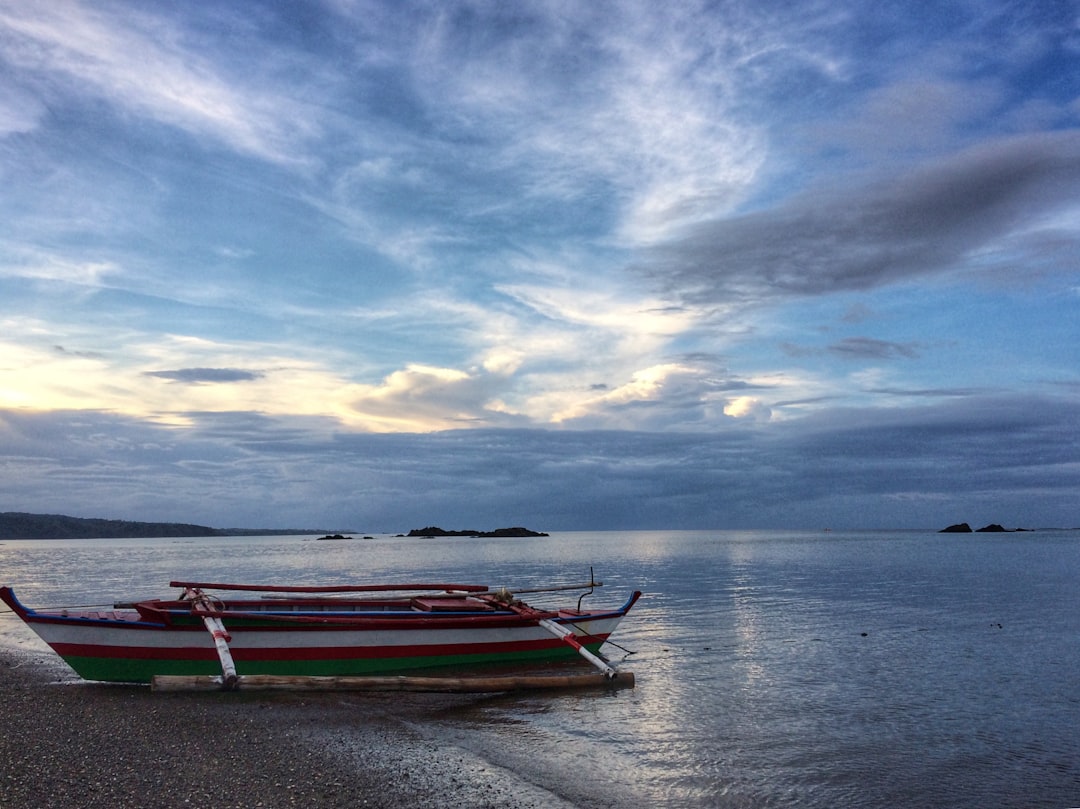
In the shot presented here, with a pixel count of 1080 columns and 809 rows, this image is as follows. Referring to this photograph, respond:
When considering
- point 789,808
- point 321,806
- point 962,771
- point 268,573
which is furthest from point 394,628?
point 268,573

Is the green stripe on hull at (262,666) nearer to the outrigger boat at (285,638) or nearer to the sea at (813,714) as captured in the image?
the outrigger boat at (285,638)

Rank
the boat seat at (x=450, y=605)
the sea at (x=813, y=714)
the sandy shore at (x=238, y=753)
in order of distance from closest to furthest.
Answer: the sandy shore at (x=238, y=753) → the sea at (x=813, y=714) → the boat seat at (x=450, y=605)

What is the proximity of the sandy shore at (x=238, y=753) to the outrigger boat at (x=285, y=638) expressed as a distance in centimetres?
79

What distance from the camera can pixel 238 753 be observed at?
11945 mm

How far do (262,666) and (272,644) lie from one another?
59cm

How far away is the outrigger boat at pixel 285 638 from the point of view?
16984 millimetres

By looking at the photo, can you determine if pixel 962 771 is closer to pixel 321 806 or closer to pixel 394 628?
pixel 321 806

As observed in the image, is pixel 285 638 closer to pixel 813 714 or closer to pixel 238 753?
pixel 238 753

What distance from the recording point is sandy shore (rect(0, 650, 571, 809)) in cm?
1005

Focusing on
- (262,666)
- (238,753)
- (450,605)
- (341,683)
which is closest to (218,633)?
(262,666)

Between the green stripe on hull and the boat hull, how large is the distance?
24 mm

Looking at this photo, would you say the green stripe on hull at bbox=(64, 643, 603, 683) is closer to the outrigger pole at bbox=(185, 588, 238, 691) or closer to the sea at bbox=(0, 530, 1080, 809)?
the outrigger pole at bbox=(185, 588, 238, 691)

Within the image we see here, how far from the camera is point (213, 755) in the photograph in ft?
38.7

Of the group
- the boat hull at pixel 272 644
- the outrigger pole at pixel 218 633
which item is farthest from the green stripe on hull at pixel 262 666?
the outrigger pole at pixel 218 633
